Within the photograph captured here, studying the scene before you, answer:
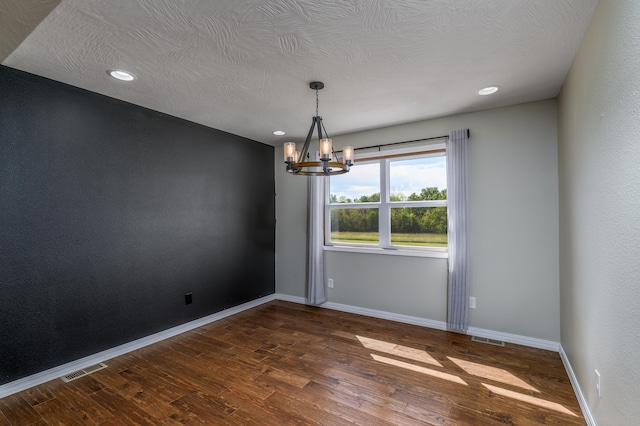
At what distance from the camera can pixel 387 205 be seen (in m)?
4.07

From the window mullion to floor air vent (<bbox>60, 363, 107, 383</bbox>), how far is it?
323 centimetres

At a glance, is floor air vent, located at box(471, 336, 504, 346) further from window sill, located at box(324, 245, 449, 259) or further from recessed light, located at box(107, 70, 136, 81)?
recessed light, located at box(107, 70, 136, 81)

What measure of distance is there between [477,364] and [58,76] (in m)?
4.28

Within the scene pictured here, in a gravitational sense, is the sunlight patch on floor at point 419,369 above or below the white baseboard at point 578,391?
below

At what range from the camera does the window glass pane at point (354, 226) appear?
13.8 feet

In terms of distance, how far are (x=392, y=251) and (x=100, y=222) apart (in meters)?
3.17

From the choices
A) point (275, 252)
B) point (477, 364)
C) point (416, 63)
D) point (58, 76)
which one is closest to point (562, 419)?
point (477, 364)

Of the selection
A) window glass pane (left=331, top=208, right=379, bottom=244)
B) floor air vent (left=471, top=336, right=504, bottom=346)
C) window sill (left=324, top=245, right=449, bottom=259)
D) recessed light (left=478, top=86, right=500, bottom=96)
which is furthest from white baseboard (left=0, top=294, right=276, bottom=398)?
recessed light (left=478, top=86, right=500, bottom=96)

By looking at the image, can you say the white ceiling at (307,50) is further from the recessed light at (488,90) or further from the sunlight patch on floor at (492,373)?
the sunlight patch on floor at (492,373)

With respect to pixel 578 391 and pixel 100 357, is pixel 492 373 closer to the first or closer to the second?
pixel 578 391

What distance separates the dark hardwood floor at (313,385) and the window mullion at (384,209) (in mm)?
1212

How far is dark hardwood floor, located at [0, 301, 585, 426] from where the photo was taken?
202 cm

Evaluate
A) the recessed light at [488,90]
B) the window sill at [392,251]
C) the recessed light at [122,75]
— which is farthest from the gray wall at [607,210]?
the recessed light at [122,75]

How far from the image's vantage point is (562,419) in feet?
6.47
